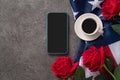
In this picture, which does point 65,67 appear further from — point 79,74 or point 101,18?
point 101,18

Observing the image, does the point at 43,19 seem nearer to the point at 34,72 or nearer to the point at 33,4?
the point at 33,4

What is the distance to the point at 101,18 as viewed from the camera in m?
0.85

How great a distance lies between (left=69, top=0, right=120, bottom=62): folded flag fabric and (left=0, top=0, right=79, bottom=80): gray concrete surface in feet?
0.41

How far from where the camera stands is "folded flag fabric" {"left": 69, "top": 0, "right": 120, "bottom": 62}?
840 mm

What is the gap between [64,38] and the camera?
987 millimetres

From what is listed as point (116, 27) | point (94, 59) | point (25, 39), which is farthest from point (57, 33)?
point (94, 59)

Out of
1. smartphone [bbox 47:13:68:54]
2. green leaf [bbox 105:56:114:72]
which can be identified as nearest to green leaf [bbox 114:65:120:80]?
green leaf [bbox 105:56:114:72]

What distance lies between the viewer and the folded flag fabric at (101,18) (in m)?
0.84

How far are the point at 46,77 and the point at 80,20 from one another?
28 cm

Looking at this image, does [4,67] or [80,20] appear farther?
[4,67]

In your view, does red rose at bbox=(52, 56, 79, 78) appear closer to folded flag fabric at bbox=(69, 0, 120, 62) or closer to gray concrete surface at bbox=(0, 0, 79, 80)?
folded flag fabric at bbox=(69, 0, 120, 62)

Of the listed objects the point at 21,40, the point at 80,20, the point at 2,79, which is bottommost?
the point at 2,79

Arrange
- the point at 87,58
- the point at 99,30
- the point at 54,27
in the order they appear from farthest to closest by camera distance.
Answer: the point at 54,27 → the point at 99,30 → the point at 87,58

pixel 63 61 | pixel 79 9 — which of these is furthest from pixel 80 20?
pixel 63 61
